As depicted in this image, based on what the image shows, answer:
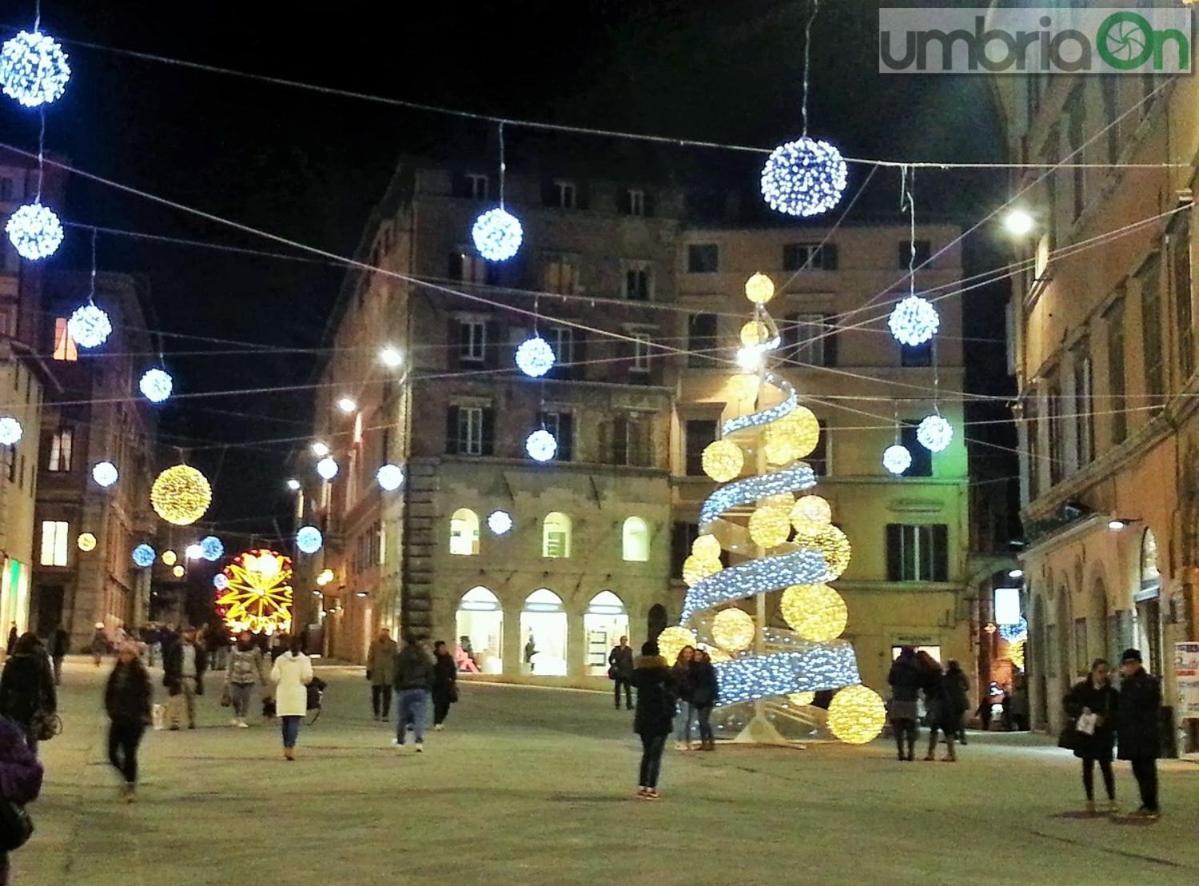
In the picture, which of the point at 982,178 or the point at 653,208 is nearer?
the point at 982,178

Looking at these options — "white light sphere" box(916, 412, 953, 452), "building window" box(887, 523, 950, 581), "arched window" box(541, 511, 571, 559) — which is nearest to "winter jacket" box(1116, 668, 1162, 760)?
"white light sphere" box(916, 412, 953, 452)

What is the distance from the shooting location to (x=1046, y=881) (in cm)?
1073

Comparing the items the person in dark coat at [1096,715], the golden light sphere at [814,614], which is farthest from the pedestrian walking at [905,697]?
the person in dark coat at [1096,715]

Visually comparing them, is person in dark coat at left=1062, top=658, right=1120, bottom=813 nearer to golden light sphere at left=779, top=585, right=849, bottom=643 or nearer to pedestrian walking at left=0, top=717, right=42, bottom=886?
golden light sphere at left=779, top=585, right=849, bottom=643

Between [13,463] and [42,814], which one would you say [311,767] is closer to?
[42,814]

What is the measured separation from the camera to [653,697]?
1566 centimetres

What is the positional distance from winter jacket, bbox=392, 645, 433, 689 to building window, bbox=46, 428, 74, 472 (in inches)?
1757

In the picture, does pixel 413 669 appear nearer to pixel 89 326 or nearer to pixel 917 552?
pixel 89 326

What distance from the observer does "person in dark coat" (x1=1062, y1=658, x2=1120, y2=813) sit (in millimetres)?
14984

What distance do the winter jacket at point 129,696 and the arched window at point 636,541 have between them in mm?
39677

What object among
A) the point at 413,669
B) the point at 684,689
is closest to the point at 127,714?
the point at 413,669

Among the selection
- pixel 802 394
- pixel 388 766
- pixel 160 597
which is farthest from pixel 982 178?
pixel 160 597

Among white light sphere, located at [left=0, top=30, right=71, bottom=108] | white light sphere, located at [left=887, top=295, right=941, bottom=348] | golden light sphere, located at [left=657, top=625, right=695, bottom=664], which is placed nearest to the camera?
white light sphere, located at [left=0, top=30, right=71, bottom=108]

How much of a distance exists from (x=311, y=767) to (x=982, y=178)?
129 ft
